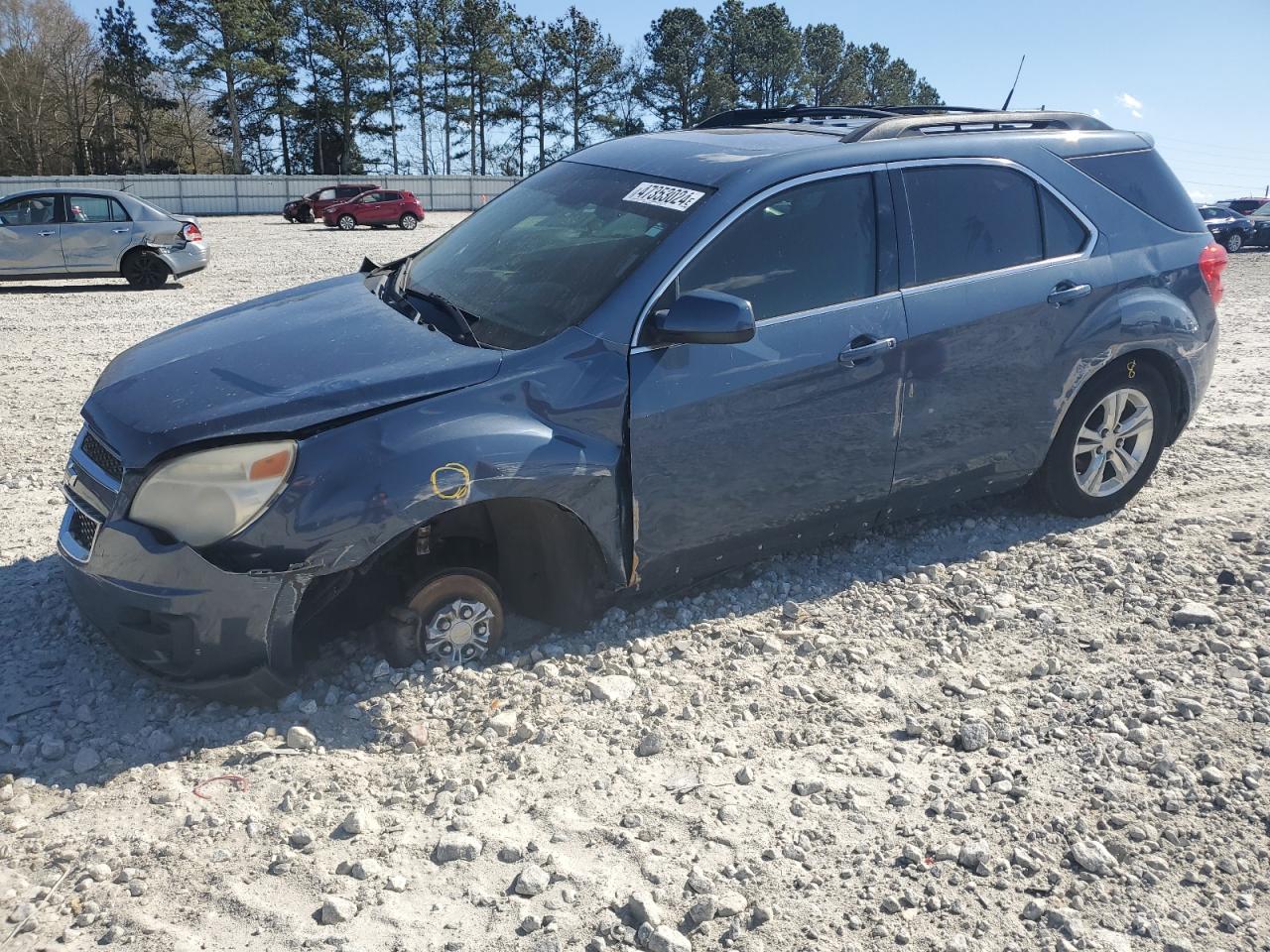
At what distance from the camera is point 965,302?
15.6 ft

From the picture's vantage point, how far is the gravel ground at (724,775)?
2938 millimetres

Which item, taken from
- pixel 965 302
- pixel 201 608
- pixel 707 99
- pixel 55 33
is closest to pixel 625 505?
pixel 201 608

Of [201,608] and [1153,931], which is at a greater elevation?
[201,608]

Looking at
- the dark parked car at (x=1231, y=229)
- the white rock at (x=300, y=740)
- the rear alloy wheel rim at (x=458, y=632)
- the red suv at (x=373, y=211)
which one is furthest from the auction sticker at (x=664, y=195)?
the red suv at (x=373, y=211)

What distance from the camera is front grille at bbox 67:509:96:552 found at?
374 centimetres

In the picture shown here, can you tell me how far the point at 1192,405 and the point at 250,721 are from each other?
4.68m

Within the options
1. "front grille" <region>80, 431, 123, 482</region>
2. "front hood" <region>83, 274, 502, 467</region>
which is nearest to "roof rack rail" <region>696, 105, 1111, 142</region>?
"front hood" <region>83, 274, 502, 467</region>

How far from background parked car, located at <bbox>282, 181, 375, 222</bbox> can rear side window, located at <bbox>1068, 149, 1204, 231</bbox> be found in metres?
35.9

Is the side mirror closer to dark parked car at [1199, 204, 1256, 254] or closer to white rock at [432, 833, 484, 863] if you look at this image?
white rock at [432, 833, 484, 863]

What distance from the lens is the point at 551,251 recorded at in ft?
14.8

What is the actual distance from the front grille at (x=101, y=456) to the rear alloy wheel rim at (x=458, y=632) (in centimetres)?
116

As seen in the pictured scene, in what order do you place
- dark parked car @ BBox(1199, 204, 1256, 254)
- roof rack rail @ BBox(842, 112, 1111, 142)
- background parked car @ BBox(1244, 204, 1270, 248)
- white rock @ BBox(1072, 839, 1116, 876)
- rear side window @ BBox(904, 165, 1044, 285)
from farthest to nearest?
background parked car @ BBox(1244, 204, 1270, 248), dark parked car @ BBox(1199, 204, 1256, 254), roof rack rail @ BBox(842, 112, 1111, 142), rear side window @ BBox(904, 165, 1044, 285), white rock @ BBox(1072, 839, 1116, 876)

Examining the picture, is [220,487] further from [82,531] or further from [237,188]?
[237,188]

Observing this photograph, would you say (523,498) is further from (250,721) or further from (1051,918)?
(1051,918)
